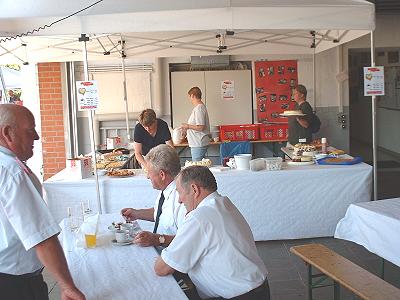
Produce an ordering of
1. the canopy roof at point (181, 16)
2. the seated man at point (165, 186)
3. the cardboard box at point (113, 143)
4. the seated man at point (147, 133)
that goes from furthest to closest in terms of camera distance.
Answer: the cardboard box at point (113, 143), the seated man at point (147, 133), the canopy roof at point (181, 16), the seated man at point (165, 186)

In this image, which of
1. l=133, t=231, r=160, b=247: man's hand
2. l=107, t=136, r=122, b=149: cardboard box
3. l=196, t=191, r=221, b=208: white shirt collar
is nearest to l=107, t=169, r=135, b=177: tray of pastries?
l=107, t=136, r=122, b=149: cardboard box

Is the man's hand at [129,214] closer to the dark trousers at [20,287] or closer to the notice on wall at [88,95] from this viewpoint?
the dark trousers at [20,287]

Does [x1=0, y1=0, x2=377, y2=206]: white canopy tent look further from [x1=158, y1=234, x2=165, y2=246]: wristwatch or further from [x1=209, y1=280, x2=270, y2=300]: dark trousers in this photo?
[x1=209, y1=280, x2=270, y2=300]: dark trousers

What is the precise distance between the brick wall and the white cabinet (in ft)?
6.48

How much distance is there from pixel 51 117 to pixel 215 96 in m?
2.87

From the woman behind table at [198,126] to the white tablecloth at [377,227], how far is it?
329 centimetres

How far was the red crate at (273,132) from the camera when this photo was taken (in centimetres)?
820

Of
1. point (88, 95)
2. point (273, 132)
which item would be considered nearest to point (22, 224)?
point (88, 95)

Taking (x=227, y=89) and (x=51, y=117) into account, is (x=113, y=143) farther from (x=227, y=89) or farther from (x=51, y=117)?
(x=227, y=89)

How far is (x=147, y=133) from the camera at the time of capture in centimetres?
556

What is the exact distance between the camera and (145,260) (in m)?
2.47

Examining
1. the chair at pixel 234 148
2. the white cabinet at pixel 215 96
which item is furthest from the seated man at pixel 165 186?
the white cabinet at pixel 215 96

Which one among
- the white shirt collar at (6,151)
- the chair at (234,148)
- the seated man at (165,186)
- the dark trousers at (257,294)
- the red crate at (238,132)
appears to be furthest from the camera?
the red crate at (238,132)

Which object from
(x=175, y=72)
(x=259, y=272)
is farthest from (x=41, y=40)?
(x=259, y=272)
